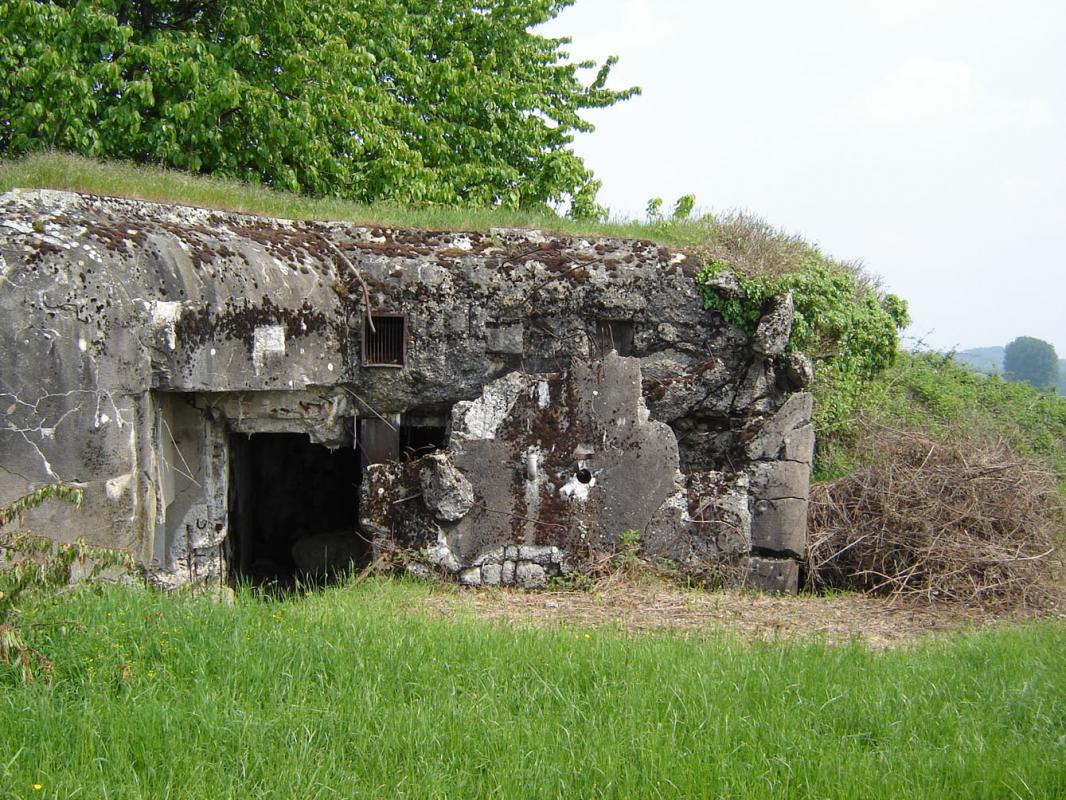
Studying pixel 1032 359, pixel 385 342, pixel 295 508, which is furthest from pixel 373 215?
pixel 1032 359

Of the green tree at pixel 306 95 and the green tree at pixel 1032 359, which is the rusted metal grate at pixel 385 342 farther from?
the green tree at pixel 1032 359

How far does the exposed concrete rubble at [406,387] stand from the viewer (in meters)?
5.62

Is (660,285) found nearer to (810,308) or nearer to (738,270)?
(738,270)

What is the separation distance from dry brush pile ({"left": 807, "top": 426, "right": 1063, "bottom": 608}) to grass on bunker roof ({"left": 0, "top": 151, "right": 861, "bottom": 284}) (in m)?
2.06

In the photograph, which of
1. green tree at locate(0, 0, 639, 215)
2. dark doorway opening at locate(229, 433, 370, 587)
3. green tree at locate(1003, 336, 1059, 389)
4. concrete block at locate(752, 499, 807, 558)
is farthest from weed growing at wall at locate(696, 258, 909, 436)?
green tree at locate(1003, 336, 1059, 389)

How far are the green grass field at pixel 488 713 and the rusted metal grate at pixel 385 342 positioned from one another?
2.47 m

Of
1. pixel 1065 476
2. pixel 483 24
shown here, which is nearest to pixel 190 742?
pixel 1065 476

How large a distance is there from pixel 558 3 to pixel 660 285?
40.5ft

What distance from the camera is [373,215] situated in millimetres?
8406

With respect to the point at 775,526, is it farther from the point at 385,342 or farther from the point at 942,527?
the point at 385,342

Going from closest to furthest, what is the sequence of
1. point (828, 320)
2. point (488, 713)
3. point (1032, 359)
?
point (488, 713) → point (828, 320) → point (1032, 359)

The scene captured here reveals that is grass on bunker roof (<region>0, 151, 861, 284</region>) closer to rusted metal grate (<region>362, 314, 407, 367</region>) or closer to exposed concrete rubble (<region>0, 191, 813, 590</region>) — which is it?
exposed concrete rubble (<region>0, 191, 813, 590</region>)

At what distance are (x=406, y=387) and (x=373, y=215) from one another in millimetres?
1955

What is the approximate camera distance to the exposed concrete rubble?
5.62m
